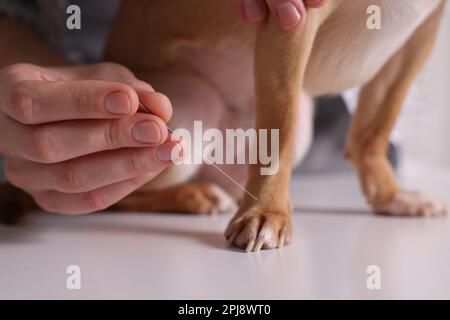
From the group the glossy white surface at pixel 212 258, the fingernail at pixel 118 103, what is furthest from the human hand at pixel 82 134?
the glossy white surface at pixel 212 258

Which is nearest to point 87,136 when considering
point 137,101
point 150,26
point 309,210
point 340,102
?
point 137,101

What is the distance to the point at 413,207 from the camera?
1321 millimetres

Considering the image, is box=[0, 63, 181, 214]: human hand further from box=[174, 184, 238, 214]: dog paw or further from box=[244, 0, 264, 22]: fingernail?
box=[174, 184, 238, 214]: dog paw

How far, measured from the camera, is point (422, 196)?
135 cm

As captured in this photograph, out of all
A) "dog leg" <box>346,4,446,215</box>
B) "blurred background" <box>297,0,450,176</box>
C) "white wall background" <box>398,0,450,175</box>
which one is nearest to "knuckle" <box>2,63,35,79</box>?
"dog leg" <box>346,4,446,215</box>

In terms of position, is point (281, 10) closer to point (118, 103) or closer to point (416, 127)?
point (118, 103)

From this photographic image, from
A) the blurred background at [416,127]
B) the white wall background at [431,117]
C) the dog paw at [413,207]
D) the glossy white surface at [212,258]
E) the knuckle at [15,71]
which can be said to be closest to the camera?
the glossy white surface at [212,258]

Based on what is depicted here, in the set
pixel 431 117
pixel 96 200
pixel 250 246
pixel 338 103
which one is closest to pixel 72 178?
pixel 96 200

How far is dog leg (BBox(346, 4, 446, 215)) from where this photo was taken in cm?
137

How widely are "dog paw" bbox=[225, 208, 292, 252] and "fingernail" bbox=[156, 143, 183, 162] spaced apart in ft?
0.54

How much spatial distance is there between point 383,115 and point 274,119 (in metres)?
0.48

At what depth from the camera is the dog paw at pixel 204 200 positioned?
136cm

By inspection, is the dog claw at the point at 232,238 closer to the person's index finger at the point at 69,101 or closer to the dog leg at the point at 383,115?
the person's index finger at the point at 69,101
